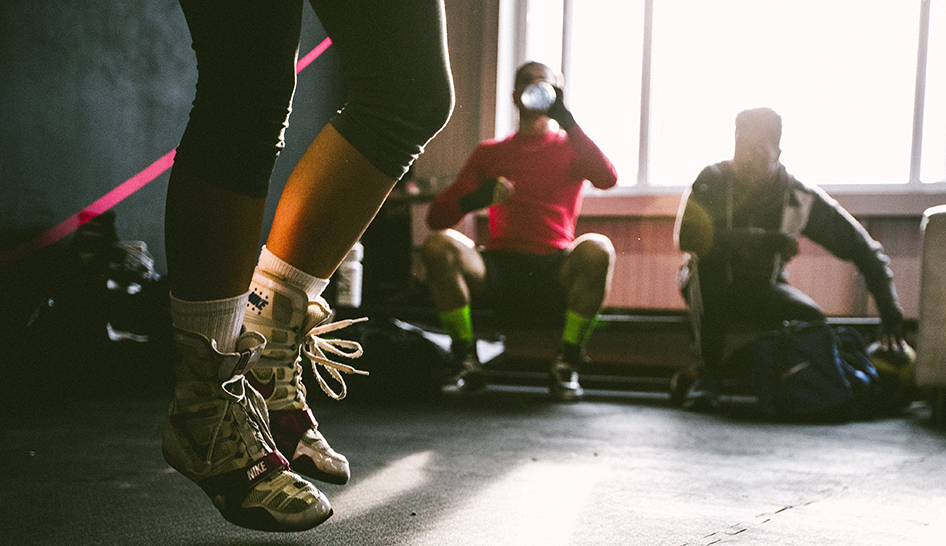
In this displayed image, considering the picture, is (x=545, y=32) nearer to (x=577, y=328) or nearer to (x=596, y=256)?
(x=596, y=256)

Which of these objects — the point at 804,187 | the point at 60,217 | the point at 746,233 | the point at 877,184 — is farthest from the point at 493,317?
the point at 877,184

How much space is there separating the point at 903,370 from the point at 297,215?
6.51ft

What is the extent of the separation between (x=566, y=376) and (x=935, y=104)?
7.33ft

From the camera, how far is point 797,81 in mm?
3334

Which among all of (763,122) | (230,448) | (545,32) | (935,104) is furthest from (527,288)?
(935,104)

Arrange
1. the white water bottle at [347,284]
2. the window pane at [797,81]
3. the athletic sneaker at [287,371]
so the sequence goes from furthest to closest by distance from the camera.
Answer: the window pane at [797,81] → the white water bottle at [347,284] → the athletic sneaker at [287,371]

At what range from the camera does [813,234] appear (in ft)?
7.86

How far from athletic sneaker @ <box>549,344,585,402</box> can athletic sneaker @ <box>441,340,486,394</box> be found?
22 cm

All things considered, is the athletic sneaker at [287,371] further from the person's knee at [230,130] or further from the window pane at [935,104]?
the window pane at [935,104]

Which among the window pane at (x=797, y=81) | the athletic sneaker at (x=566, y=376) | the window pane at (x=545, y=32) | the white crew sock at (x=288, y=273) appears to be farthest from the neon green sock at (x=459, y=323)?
the window pane at (x=545, y=32)

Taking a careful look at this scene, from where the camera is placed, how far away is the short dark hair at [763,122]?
7.23 feet

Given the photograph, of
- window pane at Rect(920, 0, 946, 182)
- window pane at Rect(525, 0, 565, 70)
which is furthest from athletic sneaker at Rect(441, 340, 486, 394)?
window pane at Rect(920, 0, 946, 182)

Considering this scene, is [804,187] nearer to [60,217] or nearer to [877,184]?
[877,184]

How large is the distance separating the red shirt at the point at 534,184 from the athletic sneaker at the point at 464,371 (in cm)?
40
